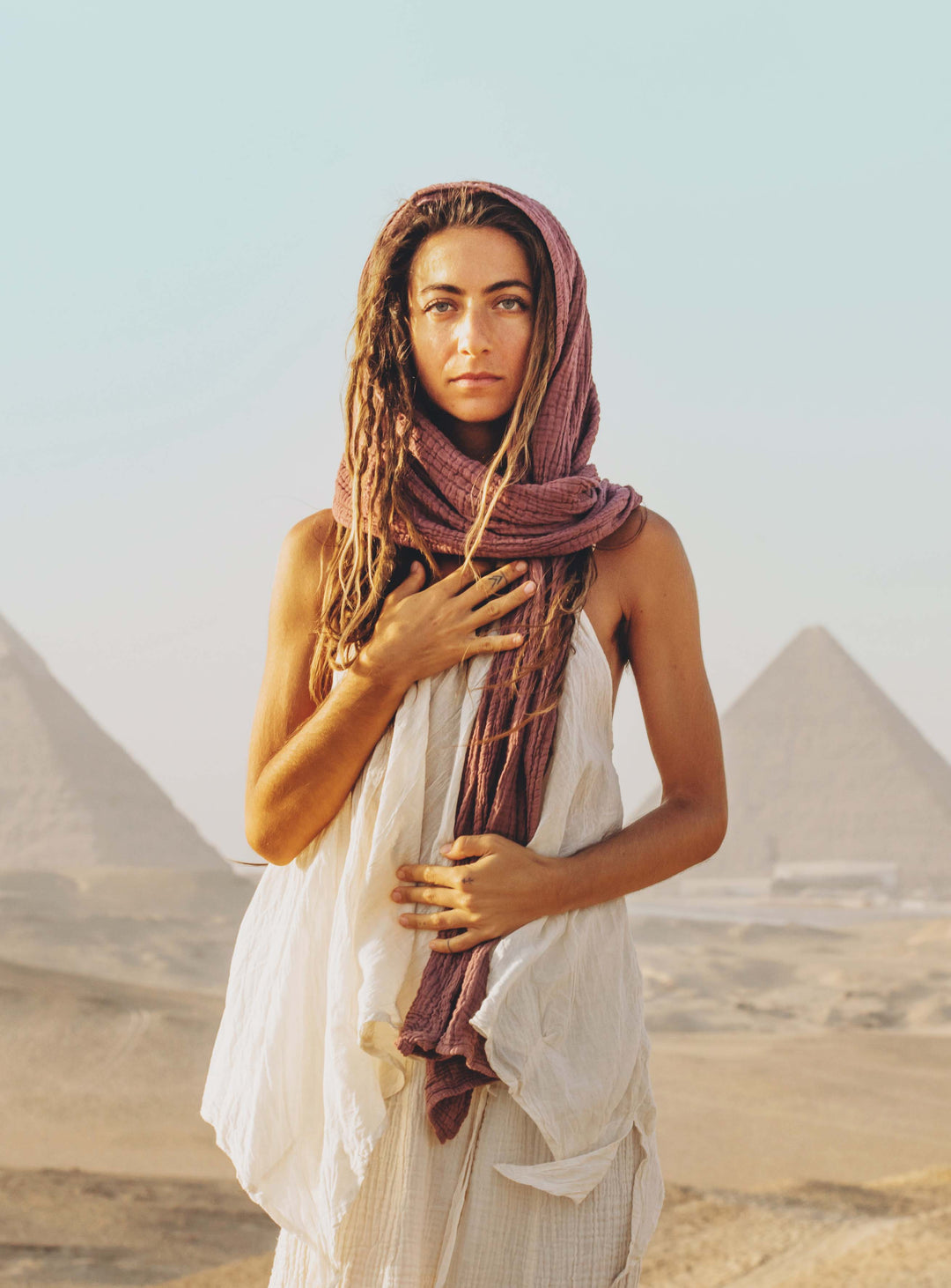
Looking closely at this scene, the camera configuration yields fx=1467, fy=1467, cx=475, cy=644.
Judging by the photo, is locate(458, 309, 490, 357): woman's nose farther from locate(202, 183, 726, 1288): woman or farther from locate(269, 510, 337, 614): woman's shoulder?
locate(269, 510, 337, 614): woman's shoulder

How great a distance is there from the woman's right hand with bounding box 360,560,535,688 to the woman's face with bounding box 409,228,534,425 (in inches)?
8.6

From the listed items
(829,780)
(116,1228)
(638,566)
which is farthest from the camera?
(829,780)

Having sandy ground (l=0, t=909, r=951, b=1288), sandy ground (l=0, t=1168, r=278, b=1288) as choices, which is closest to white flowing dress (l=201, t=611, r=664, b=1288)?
sandy ground (l=0, t=909, r=951, b=1288)

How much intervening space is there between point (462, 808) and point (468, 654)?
176 mm

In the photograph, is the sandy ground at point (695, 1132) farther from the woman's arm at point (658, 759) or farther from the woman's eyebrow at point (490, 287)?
the woman's eyebrow at point (490, 287)

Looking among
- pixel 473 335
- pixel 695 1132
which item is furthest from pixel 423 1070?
pixel 695 1132

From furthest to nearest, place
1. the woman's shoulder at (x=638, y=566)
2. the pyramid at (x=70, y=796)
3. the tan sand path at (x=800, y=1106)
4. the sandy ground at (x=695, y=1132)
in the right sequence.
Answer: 1. the pyramid at (x=70, y=796)
2. the tan sand path at (x=800, y=1106)
3. the sandy ground at (x=695, y=1132)
4. the woman's shoulder at (x=638, y=566)

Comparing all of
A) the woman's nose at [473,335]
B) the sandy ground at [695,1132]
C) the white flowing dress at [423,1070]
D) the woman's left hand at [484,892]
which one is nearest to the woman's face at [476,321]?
the woman's nose at [473,335]

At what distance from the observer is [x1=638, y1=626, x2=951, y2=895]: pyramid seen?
2621 inches

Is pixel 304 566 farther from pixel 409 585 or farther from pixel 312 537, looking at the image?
pixel 409 585

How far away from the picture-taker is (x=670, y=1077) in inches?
667

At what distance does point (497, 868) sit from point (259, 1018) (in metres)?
0.35

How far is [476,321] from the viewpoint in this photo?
1726 mm

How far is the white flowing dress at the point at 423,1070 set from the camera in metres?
1.57
